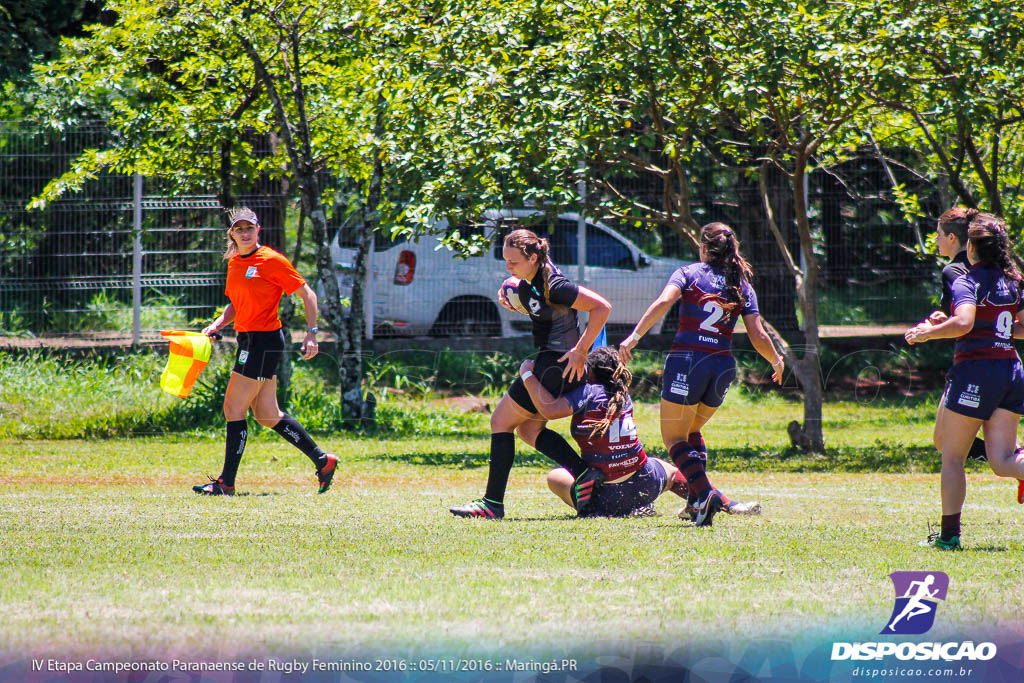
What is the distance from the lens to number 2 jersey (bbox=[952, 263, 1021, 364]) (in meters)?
6.22

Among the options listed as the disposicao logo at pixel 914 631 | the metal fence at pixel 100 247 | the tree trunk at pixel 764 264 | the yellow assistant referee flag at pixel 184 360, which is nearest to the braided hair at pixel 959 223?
the disposicao logo at pixel 914 631

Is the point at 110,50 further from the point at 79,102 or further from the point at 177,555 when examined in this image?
the point at 177,555

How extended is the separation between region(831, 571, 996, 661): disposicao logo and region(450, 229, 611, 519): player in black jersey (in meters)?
2.51

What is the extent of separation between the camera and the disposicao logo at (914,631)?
4.13m

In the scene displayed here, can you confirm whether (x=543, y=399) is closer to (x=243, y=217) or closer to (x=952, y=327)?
(x=952, y=327)

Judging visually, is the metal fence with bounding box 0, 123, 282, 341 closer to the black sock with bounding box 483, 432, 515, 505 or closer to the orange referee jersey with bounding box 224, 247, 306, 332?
the orange referee jersey with bounding box 224, 247, 306, 332

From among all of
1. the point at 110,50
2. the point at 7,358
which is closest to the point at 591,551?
the point at 110,50

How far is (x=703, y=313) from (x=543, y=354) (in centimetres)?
102

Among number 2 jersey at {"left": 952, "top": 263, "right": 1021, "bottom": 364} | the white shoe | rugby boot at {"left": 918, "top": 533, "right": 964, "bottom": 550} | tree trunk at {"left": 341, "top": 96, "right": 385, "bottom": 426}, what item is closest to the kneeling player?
the white shoe

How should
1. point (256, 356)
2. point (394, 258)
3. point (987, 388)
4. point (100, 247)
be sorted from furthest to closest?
point (394, 258) → point (100, 247) → point (256, 356) → point (987, 388)

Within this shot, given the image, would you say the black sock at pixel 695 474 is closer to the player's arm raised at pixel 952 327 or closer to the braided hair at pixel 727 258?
the braided hair at pixel 727 258

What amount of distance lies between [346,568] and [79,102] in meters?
10.9

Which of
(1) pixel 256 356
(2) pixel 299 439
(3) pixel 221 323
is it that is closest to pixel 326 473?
(2) pixel 299 439

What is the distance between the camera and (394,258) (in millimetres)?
15531
